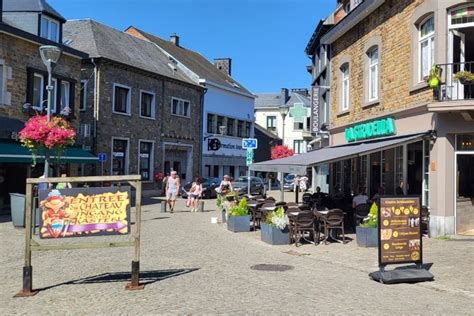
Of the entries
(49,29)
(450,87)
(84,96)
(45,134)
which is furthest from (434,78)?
(84,96)

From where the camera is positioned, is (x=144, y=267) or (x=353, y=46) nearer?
(x=144, y=267)

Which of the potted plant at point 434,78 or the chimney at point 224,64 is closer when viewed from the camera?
the potted plant at point 434,78

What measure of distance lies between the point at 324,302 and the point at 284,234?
576 cm

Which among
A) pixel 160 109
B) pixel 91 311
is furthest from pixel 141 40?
pixel 91 311

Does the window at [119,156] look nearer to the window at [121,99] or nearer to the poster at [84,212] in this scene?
the window at [121,99]

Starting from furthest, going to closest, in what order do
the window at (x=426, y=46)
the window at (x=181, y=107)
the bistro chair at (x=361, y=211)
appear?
the window at (x=181, y=107) → the window at (x=426, y=46) → the bistro chair at (x=361, y=211)

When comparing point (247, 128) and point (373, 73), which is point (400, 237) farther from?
point (247, 128)

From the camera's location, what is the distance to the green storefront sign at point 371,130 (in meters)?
15.6

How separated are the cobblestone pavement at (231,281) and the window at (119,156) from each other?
1748cm

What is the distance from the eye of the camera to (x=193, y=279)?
8.48 m

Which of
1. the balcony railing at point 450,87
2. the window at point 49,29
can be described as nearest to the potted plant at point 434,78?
the balcony railing at point 450,87

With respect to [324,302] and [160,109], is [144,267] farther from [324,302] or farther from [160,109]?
[160,109]

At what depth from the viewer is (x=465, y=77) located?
12367mm

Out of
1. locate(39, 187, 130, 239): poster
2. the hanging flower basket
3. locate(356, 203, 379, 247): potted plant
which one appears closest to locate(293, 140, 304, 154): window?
the hanging flower basket
